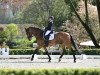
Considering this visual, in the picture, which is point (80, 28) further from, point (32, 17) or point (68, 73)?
point (68, 73)

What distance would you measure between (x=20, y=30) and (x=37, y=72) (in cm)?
6259

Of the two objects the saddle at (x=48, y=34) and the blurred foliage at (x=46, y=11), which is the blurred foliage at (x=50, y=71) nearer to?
the saddle at (x=48, y=34)

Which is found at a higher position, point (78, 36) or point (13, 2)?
point (13, 2)

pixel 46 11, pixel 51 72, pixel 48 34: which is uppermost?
pixel 46 11

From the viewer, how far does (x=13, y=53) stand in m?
36.0

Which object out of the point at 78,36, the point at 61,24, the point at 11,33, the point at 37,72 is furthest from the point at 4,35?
the point at 37,72

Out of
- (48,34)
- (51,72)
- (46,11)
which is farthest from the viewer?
(46,11)

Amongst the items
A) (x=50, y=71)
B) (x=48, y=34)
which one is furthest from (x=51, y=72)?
(x=48, y=34)

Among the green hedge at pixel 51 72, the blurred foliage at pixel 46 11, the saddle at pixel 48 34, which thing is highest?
the blurred foliage at pixel 46 11

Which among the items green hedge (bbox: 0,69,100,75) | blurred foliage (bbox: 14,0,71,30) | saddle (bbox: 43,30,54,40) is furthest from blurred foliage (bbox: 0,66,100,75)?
blurred foliage (bbox: 14,0,71,30)

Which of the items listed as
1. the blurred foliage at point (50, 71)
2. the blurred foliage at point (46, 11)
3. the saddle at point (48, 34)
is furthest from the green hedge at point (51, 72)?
the blurred foliage at point (46, 11)

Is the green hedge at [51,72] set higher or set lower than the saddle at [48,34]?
lower

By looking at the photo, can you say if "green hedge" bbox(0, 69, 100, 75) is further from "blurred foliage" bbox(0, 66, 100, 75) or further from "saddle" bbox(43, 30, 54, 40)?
"saddle" bbox(43, 30, 54, 40)

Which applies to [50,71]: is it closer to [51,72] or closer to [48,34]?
[51,72]
